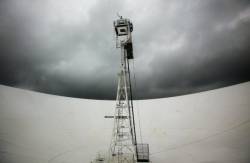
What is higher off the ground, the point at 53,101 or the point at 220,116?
the point at 53,101

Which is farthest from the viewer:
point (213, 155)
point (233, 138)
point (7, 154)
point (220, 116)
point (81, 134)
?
point (220, 116)

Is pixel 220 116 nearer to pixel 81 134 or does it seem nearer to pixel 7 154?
pixel 81 134

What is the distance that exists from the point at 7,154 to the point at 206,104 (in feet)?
58.5

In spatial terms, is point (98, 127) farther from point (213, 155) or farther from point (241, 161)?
point (241, 161)

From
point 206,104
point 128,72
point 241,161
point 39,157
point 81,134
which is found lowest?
point 241,161

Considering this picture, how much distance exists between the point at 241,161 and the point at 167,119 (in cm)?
722

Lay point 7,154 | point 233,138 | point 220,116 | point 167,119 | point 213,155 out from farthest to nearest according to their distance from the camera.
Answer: point 167,119
point 220,116
point 233,138
point 213,155
point 7,154

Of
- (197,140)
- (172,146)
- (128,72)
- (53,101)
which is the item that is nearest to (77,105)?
(53,101)

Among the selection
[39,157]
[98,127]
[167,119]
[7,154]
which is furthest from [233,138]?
[7,154]

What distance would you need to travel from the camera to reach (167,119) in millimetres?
17625

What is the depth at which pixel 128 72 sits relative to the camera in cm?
1215

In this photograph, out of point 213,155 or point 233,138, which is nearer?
point 213,155

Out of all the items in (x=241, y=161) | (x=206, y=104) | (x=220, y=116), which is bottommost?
(x=241, y=161)

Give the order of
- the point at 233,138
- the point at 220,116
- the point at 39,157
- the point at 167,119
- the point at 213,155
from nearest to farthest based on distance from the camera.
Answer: the point at 39,157 < the point at 213,155 < the point at 233,138 < the point at 220,116 < the point at 167,119
